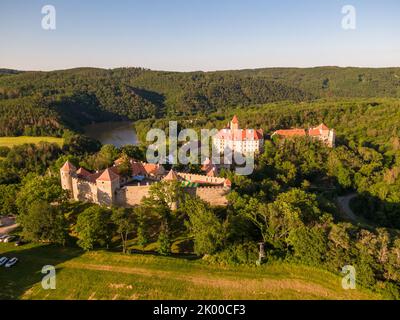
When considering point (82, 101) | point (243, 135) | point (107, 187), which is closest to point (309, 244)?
point (107, 187)

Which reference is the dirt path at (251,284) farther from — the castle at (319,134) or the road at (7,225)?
the castle at (319,134)

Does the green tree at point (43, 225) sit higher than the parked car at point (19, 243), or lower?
higher

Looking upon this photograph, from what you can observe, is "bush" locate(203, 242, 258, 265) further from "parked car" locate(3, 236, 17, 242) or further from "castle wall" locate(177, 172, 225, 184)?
"parked car" locate(3, 236, 17, 242)

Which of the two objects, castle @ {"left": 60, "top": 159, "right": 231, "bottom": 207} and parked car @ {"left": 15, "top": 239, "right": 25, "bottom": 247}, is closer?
parked car @ {"left": 15, "top": 239, "right": 25, "bottom": 247}

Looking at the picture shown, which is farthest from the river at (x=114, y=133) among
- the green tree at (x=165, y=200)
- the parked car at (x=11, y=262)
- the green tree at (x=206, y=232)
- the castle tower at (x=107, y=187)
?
the green tree at (x=206, y=232)

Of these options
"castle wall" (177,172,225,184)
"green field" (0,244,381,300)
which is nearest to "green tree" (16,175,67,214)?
"green field" (0,244,381,300)

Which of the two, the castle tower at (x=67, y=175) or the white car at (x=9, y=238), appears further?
the castle tower at (x=67, y=175)

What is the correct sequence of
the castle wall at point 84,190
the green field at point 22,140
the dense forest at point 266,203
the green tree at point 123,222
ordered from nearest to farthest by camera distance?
the dense forest at point 266,203 < the green tree at point 123,222 < the castle wall at point 84,190 < the green field at point 22,140

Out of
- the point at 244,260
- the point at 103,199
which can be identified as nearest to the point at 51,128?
the point at 103,199
